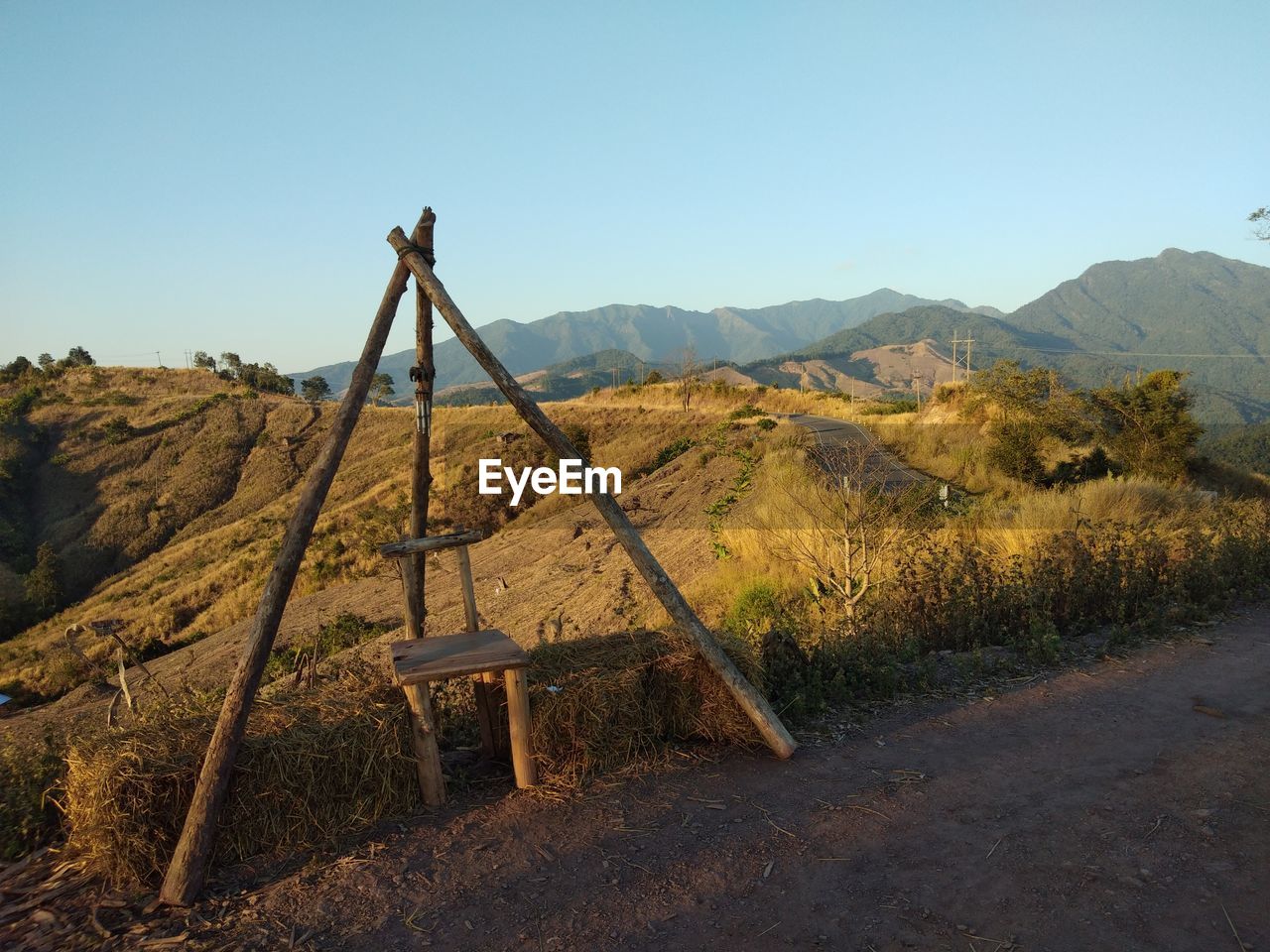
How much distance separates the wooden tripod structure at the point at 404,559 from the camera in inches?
138

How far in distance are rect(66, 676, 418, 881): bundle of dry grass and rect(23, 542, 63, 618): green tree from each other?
39110mm

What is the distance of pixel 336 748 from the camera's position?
390cm

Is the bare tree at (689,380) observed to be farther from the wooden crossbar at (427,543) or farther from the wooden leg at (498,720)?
the wooden crossbar at (427,543)

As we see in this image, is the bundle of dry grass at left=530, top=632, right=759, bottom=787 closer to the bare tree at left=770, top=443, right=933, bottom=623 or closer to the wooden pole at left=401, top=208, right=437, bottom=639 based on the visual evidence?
the wooden pole at left=401, top=208, right=437, bottom=639

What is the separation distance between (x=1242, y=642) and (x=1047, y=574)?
1498 mm

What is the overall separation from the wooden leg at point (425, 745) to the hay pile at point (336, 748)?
0.05m

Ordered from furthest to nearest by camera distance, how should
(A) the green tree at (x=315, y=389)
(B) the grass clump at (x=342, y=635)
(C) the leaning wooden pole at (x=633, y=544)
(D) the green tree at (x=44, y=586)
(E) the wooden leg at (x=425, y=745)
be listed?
(A) the green tree at (x=315, y=389) < (D) the green tree at (x=44, y=586) < (B) the grass clump at (x=342, y=635) < (C) the leaning wooden pole at (x=633, y=544) < (E) the wooden leg at (x=425, y=745)

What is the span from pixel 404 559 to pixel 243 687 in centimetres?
139

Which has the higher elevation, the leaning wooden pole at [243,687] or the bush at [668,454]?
the leaning wooden pole at [243,687]

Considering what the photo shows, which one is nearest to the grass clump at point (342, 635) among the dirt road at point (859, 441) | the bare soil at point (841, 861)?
the dirt road at point (859, 441)

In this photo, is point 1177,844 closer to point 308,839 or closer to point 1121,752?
point 1121,752

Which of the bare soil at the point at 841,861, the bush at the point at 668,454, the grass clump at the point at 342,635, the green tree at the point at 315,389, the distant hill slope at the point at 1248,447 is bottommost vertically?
the distant hill slope at the point at 1248,447

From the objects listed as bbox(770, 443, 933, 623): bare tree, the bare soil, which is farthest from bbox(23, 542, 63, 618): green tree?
the bare soil

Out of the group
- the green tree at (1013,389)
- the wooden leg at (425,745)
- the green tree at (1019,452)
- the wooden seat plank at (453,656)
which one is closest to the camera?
the wooden seat plank at (453,656)
